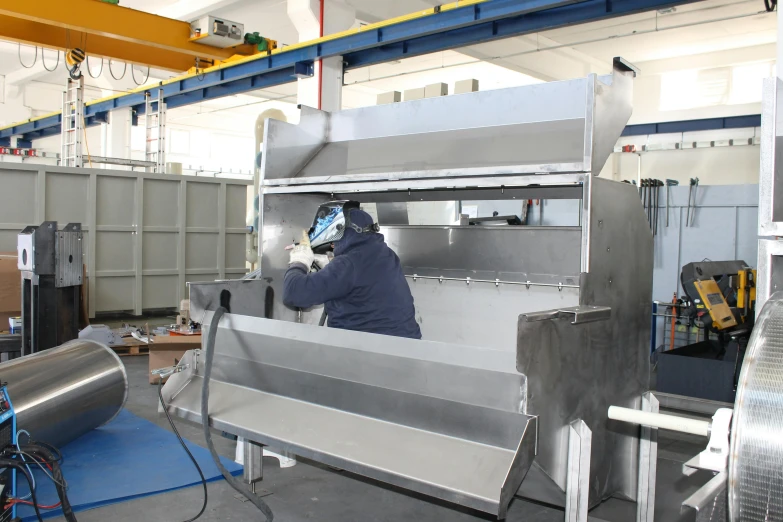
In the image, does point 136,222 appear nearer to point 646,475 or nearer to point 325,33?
point 325,33

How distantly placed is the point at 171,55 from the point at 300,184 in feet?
18.9

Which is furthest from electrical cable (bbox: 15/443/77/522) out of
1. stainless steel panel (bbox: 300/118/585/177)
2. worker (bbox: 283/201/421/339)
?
stainless steel panel (bbox: 300/118/585/177)

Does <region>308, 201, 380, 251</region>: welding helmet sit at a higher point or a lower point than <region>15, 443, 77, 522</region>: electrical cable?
higher

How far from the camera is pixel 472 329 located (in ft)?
10.6

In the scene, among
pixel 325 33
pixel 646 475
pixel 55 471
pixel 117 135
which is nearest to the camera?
pixel 646 475

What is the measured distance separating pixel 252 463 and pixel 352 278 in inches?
45.8

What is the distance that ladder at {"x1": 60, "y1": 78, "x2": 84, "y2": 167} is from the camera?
7441mm

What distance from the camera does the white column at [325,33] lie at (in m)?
6.11

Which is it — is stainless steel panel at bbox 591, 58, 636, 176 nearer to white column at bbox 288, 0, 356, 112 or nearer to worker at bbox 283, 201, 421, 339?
worker at bbox 283, 201, 421, 339

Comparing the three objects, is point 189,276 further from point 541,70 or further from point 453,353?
point 541,70

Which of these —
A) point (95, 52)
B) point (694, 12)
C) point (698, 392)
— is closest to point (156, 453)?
point (698, 392)

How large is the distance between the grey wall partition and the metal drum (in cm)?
673

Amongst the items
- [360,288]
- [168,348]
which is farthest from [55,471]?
[168,348]

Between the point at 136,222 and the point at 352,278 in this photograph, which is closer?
the point at 352,278
